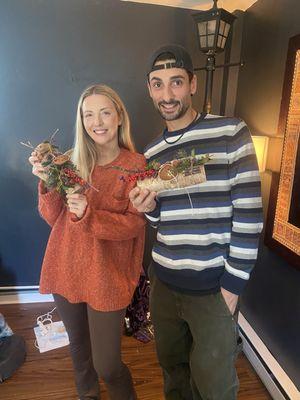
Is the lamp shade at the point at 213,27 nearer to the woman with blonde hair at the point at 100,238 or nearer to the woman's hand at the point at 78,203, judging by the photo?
the woman with blonde hair at the point at 100,238

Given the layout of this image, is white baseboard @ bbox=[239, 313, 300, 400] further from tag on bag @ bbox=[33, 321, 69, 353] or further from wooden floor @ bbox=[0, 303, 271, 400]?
tag on bag @ bbox=[33, 321, 69, 353]

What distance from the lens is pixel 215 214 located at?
40.6 inches

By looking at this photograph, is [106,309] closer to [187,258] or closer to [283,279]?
[187,258]

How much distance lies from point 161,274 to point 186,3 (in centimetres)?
174

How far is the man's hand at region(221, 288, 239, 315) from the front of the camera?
3.39 ft

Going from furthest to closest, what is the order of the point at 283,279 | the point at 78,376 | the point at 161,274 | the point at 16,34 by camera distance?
1. the point at 16,34
2. the point at 283,279
3. the point at 78,376
4. the point at 161,274

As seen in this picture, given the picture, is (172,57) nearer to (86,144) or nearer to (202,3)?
(86,144)

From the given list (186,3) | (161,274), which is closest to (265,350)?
(161,274)

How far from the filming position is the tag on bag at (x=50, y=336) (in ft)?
6.04

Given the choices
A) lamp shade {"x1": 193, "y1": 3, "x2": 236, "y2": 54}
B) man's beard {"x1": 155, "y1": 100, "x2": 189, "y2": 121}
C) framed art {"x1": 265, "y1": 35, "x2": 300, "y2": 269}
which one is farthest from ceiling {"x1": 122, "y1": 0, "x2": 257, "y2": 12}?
man's beard {"x1": 155, "y1": 100, "x2": 189, "y2": 121}

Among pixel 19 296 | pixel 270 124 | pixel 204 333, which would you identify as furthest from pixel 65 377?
pixel 270 124

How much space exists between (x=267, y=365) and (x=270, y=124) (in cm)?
138

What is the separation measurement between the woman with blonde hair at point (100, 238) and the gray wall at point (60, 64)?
3.01 feet

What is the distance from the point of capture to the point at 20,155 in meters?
2.01
